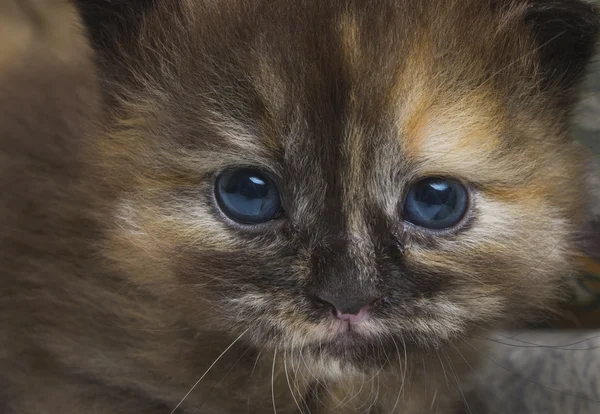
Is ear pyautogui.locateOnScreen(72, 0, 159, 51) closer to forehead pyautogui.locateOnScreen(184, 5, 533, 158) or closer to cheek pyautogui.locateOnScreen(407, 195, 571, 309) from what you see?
forehead pyautogui.locateOnScreen(184, 5, 533, 158)

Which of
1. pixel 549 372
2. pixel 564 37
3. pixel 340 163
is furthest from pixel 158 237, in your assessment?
pixel 549 372

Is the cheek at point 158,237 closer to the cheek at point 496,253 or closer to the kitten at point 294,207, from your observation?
the kitten at point 294,207

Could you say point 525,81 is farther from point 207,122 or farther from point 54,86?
point 54,86

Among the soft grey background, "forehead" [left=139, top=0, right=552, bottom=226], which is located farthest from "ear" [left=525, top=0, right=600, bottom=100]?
the soft grey background

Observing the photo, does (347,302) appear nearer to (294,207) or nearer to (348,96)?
(294,207)

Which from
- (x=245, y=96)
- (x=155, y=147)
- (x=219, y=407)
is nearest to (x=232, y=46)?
(x=245, y=96)

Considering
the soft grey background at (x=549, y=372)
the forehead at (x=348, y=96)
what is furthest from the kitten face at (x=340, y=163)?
the soft grey background at (x=549, y=372)
